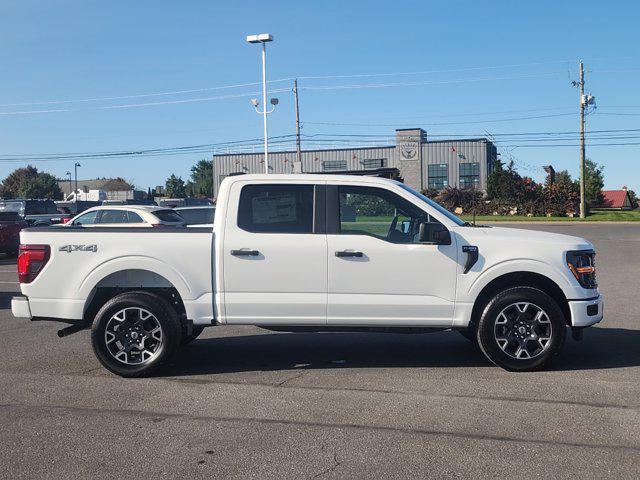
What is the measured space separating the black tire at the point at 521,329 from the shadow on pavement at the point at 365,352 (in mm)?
418

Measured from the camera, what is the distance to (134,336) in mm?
6977

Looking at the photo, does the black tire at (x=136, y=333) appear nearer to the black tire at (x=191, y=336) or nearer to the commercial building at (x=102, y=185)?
the black tire at (x=191, y=336)

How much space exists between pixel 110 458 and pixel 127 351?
227 centimetres

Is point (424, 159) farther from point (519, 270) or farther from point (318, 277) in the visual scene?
point (318, 277)

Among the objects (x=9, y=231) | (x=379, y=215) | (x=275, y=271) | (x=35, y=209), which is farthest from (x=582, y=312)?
(x=35, y=209)

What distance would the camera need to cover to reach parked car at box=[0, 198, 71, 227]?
26.1 metres

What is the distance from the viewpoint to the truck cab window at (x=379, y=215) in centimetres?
700

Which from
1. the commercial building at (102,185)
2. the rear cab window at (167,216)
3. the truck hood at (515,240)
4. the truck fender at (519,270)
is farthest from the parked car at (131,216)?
the commercial building at (102,185)

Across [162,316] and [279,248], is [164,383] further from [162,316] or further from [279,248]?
[279,248]

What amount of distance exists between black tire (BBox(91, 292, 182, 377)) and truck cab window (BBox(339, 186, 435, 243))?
1.96 m

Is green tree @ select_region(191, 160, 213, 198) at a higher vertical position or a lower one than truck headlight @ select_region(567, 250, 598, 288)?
higher

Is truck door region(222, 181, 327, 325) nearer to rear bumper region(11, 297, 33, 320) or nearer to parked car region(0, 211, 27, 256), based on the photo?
rear bumper region(11, 297, 33, 320)

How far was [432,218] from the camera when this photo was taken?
7.06 m

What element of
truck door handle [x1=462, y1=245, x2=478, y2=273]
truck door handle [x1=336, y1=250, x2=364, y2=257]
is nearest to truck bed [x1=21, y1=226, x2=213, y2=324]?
truck door handle [x1=336, y1=250, x2=364, y2=257]
